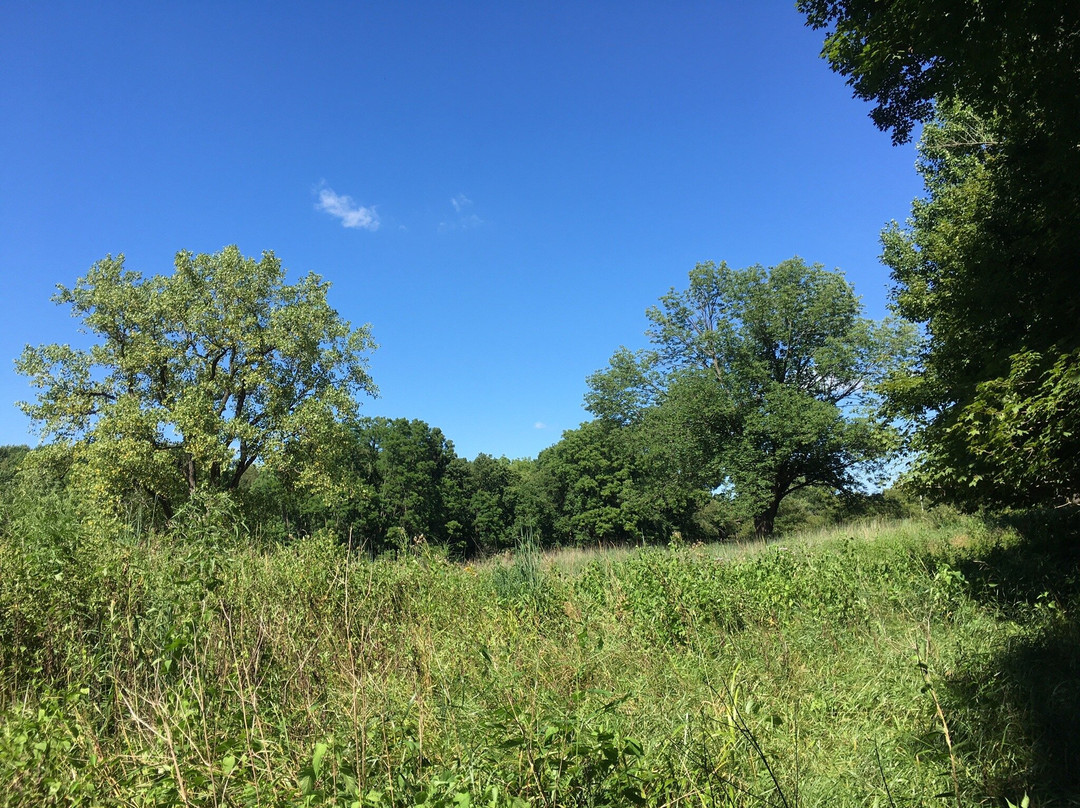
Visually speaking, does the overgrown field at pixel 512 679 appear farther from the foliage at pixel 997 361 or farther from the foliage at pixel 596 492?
the foliage at pixel 596 492

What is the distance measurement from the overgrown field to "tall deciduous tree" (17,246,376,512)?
518 inches

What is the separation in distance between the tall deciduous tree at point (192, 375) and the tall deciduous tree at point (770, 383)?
619 inches

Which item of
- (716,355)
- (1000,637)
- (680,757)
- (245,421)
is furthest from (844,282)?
(680,757)

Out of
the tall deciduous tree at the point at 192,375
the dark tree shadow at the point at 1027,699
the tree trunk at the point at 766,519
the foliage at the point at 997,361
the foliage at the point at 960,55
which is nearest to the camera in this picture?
the dark tree shadow at the point at 1027,699

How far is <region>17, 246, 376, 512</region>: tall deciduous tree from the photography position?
763 inches

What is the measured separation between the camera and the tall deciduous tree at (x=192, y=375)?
19391mm

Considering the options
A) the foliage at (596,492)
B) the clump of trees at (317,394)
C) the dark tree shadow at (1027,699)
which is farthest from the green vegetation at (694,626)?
the foliage at (596,492)

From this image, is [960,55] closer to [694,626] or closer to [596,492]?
[694,626]

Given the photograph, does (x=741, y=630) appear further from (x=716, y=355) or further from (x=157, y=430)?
(x=716, y=355)

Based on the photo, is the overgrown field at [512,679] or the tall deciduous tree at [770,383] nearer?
the overgrown field at [512,679]

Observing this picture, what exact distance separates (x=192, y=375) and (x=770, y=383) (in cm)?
2406

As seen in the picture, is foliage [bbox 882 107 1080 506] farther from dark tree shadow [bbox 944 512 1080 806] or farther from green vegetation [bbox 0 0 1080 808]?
dark tree shadow [bbox 944 512 1080 806]

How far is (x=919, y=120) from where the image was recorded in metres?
7.83

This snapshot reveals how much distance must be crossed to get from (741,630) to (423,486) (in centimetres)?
4076
